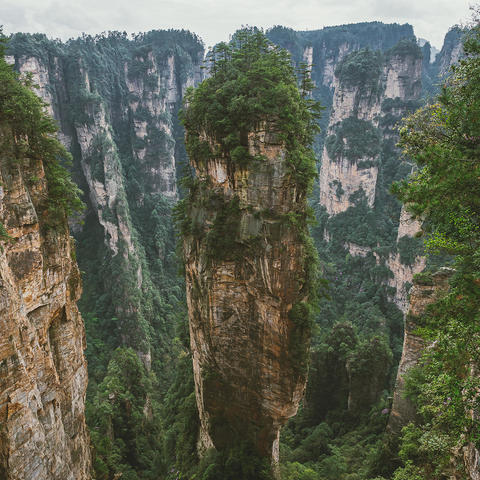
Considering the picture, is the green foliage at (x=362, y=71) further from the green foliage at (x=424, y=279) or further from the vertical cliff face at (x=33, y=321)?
the vertical cliff face at (x=33, y=321)

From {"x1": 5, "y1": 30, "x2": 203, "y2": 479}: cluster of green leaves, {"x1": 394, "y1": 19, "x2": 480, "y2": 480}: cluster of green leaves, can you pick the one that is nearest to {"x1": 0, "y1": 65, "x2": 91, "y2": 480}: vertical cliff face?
{"x1": 5, "y1": 30, "x2": 203, "y2": 479}: cluster of green leaves

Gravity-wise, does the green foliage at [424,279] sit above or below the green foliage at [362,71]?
below

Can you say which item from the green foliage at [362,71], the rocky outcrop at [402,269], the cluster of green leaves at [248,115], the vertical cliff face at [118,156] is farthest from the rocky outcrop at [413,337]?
the green foliage at [362,71]

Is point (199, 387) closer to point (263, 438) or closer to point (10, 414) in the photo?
point (263, 438)

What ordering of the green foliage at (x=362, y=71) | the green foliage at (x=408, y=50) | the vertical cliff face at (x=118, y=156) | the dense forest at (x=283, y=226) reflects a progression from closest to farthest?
the dense forest at (x=283, y=226) < the vertical cliff face at (x=118, y=156) < the green foliage at (x=362, y=71) < the green foliage at (x=408, y=50)

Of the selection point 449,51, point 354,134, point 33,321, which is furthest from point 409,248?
point 449,51

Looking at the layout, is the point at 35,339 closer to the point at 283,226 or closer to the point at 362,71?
the point at 283,226
